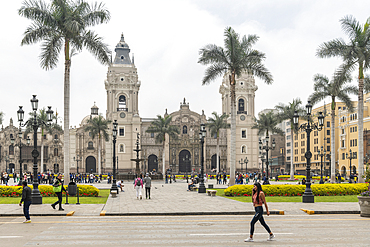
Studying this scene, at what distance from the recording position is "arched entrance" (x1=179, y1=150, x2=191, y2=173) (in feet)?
290

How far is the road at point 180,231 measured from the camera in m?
10.6

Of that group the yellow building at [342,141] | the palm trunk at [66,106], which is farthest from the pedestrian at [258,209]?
the yellow building at [342,141]

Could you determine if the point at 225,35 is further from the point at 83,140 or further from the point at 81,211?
the point at 83,140

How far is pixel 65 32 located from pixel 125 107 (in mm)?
59924

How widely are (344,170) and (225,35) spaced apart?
58.6 metres

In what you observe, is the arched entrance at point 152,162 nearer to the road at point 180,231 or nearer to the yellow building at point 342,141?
the yellow building at point 342,141

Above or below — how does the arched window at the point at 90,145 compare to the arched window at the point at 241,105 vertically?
below

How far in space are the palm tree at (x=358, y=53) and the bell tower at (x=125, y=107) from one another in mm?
57464

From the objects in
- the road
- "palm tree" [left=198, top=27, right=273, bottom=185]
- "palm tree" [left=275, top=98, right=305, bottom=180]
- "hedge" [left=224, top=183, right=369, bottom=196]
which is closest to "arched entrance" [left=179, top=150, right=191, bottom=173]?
"palm tree" [left=275, top=98, right=305, bottom=180]

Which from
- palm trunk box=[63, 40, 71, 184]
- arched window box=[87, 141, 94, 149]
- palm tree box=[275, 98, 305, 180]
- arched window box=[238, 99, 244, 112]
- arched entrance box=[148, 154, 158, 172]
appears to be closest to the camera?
palm trunk box=[63, 40, 71, 184]

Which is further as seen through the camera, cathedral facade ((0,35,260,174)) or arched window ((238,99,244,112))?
arched window ((238,99,244,112))

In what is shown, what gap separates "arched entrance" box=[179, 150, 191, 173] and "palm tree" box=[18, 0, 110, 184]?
197 feet

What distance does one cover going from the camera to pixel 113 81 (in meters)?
86.5

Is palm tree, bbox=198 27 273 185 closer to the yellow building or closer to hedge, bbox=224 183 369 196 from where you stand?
hedge, bbox=224 183 369 196
